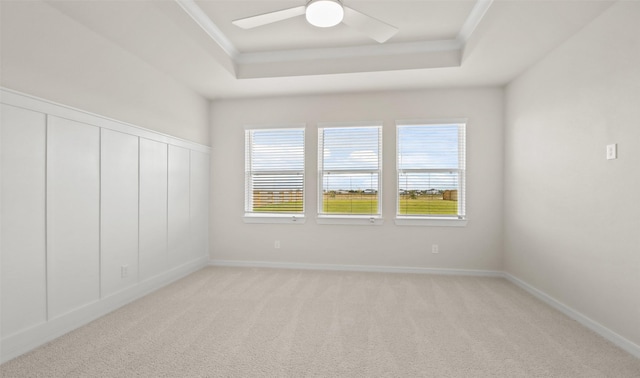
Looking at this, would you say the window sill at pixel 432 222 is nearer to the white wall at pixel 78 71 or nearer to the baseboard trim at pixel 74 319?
the baseboard trim at pixel 74 319

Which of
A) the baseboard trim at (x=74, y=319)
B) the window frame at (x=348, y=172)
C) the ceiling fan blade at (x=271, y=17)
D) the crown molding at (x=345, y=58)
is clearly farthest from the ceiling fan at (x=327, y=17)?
the baseboard trim at (x=74, y=319)

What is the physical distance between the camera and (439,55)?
11.9 feet

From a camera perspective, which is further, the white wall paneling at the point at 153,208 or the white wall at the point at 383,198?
the white wall at the point at 383,198

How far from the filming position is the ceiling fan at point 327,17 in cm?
227

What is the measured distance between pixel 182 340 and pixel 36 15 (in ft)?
9.25

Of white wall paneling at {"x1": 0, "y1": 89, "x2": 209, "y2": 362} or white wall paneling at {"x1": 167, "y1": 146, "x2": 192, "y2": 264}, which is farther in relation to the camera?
white wall paneling at {"x1": 167, "y1": 146, "x2": 192, "y2": 264}

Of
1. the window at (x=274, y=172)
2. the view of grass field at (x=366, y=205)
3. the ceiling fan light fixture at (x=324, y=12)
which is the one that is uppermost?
the ceiling fan light fixture at (x=324, y=12)

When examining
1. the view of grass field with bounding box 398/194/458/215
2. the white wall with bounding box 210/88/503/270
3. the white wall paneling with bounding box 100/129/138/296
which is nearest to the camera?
the white wall paneling with bounding box 100/129/138/296

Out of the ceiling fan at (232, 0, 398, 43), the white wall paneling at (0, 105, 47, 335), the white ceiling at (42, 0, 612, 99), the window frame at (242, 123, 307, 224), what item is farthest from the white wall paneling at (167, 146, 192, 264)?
the ceiling fan at (232, 0, 398, 43)

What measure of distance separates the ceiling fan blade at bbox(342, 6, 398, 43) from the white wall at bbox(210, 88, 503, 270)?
6.51 ft

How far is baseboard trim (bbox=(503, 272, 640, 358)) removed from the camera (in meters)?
2.32

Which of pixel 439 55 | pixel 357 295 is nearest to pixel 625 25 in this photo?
pixel 439 55

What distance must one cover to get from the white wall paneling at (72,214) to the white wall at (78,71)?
0.28m

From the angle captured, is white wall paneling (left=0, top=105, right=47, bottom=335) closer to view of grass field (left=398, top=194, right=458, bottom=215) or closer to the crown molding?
the crown molding
